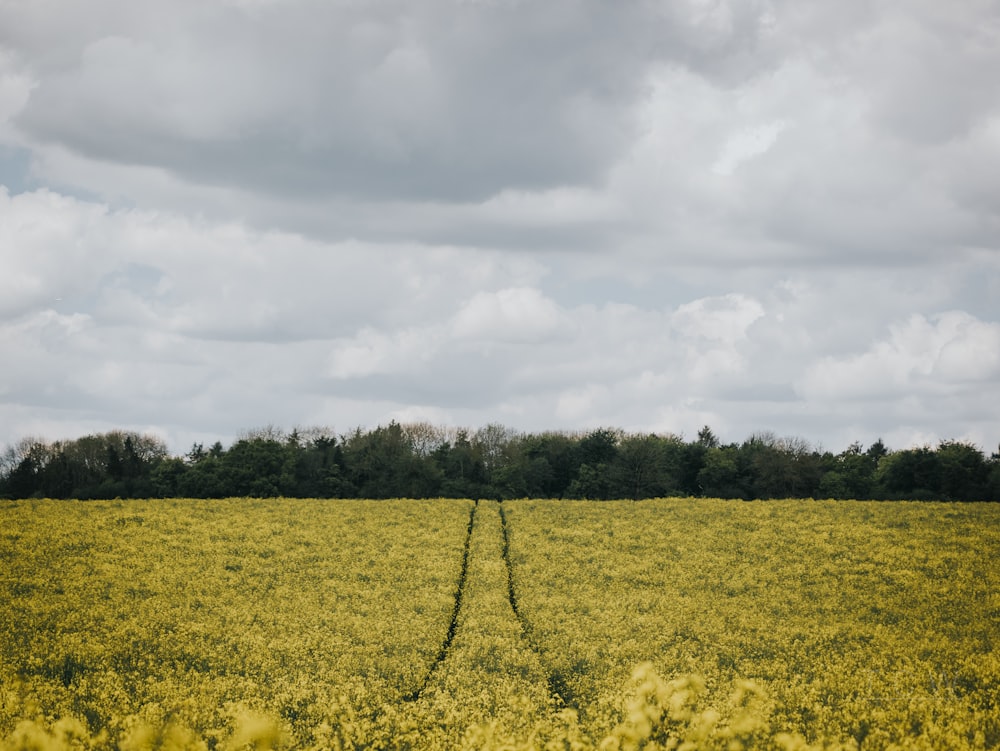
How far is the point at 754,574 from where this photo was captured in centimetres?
3366

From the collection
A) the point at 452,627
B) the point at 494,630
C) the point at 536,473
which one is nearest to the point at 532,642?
the point at 494,630

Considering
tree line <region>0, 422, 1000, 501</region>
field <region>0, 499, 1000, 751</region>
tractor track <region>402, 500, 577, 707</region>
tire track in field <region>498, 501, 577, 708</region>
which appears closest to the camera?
field <region>0, 499, 1000, 751</region>

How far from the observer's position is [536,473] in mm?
82375

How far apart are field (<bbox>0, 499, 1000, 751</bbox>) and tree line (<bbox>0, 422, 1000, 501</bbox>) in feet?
75.5

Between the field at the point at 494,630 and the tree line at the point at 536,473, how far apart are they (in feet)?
75.5

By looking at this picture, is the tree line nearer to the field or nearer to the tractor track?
the field

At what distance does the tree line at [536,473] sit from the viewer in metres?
67.3

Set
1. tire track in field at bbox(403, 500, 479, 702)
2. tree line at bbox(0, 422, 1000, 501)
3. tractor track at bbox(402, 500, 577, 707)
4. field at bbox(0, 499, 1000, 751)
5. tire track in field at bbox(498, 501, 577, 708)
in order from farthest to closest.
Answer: tree line at bbox(0, 422, 1000, 501) < tire track in field at bbox(403, 500, 479, 702) < tractor track at bbox(402, 500, 577, 707) < tire track in field at bbox(498, 501, 577, 708) < field at bbox(0, 499, 1000, 751)

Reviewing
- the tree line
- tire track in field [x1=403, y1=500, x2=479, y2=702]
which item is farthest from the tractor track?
the tree line

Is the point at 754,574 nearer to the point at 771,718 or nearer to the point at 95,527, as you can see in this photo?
the point at 771,718

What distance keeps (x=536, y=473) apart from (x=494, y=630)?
57.1 m

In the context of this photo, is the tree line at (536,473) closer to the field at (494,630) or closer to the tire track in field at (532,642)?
the field at (494,630)

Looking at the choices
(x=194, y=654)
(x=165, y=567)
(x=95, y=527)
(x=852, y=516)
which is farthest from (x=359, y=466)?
(x=194, y=654)

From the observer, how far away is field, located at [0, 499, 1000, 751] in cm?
1741
